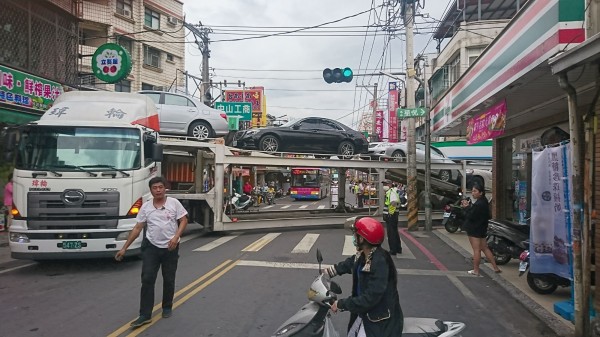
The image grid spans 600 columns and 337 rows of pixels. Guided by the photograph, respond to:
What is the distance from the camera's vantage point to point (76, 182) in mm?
7707

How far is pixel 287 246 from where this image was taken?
1148 centimetres

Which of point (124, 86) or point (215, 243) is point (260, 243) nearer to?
point (215, 243)

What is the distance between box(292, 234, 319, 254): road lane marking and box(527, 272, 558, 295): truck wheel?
16.6 feet

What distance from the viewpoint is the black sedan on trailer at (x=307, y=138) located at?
1512 centimetres

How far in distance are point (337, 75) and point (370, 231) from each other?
12.7m

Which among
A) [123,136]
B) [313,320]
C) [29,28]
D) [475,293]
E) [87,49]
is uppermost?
[87,49]

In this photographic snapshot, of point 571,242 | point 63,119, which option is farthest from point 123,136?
point 571,242

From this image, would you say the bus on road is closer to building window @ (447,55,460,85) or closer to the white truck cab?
building window @ (447,55,460,85)

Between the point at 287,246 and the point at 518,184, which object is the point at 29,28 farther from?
the point at 518,184

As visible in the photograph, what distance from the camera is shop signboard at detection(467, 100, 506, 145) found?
8563 mm

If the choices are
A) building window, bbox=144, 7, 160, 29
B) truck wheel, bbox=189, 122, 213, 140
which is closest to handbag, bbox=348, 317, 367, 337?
truck wheel, bbox=189, 122, 213, 140

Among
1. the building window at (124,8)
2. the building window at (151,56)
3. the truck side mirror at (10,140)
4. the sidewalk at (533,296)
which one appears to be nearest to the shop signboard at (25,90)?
the truck side mirror at (10,140)

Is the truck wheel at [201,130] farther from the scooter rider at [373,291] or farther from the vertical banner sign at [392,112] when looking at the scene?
the vertical banner sign at [392,112]

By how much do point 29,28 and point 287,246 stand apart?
35.7ft
